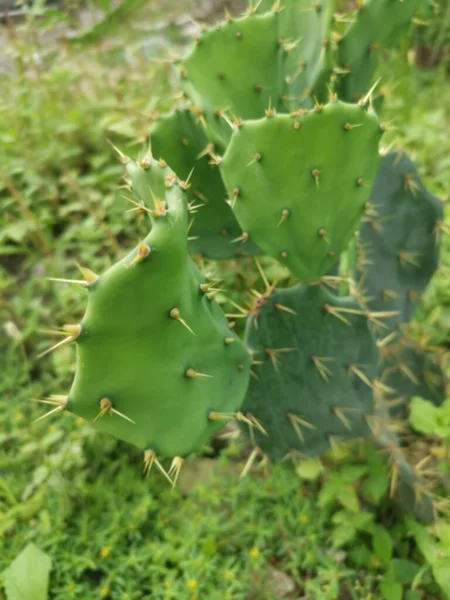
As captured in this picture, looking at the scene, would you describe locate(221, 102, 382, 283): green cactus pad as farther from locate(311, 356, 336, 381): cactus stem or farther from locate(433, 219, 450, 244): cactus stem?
locate(433, 219, 450, 244): cactus stem

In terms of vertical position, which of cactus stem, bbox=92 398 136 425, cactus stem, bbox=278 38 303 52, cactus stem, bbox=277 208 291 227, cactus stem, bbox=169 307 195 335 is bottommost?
cactus stem, bbox=92 398 136 425

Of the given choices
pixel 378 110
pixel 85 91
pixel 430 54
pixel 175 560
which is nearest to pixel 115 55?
pixel 85 91

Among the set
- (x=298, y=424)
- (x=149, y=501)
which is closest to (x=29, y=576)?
(x=149, y=501)

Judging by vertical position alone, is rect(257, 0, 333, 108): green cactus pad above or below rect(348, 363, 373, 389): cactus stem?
above

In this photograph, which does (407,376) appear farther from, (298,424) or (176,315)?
(176,315)

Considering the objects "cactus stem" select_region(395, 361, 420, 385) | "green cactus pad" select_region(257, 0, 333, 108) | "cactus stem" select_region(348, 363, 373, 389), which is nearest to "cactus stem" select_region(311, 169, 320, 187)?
"green cactus pad" select_region(257, 0, 333, 108)

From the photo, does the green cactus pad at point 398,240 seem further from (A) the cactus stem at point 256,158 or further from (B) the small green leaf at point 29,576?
(B) the small green leaf at point 29,576

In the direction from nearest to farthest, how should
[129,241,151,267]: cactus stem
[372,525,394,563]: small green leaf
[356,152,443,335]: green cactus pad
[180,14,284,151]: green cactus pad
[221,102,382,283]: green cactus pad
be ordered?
[129,241,151,267]: cactus stem < [221,102,382,283]: green cactus pad < [180,14,284,151]: green cactus pad < [372,525,394,563]: small green leaf < [356,152,443,335]: green cactus pad
